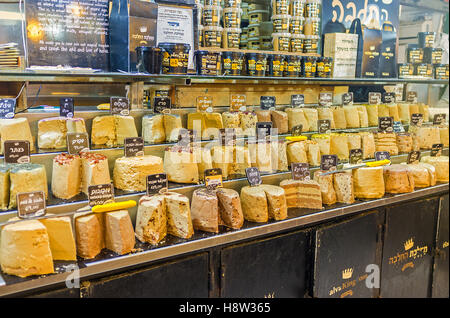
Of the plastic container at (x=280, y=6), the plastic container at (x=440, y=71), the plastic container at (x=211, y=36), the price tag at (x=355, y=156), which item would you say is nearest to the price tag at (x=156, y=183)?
the plastic container at (x=211, y=36)

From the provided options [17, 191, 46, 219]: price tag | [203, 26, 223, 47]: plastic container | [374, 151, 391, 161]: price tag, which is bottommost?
[17, 191, 46, 219]: price tag

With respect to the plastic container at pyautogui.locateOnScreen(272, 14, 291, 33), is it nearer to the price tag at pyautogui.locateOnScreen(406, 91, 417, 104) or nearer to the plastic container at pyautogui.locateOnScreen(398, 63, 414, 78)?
the plastic container at pyautogui.locateOnScreen(398, 63, 414, 78)

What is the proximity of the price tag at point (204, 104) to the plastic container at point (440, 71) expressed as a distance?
2.27m

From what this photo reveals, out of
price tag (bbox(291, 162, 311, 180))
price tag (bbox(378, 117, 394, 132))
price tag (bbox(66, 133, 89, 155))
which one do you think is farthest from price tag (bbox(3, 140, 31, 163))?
price tag (bbox(378, 117, 394, 132))

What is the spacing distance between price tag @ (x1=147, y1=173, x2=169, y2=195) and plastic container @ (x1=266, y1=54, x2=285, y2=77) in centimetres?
110

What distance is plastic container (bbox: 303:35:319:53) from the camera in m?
3.11

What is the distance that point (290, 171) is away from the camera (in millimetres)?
2822

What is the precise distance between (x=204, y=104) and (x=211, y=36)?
17.7 inches

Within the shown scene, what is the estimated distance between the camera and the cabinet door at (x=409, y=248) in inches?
125

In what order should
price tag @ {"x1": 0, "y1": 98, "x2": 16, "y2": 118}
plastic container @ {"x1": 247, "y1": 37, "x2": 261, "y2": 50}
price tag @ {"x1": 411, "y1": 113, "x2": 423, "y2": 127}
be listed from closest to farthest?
price tag @ {"x1": 0, "y1": 98, "x2": 16, "y2": 118}, plastic container @ {"x1": 247, "y1": 37, "x2": 261, "y2": 50}, price tag @ {"x1": 411, "y1": 113, "x2": 423, "y2": 127}

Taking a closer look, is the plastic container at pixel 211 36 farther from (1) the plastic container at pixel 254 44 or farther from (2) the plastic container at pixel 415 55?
(2) the plastic container at pixel 415 55

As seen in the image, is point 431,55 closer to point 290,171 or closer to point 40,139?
point 290,171
